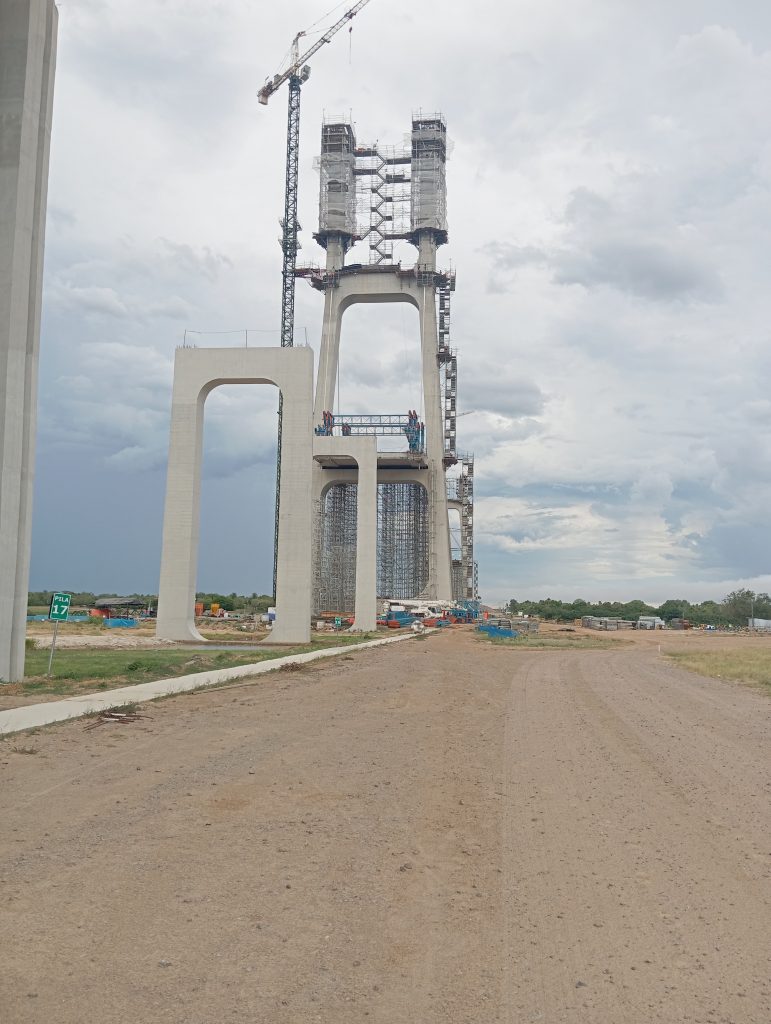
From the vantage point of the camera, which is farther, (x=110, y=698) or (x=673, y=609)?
(x=673, y=609)

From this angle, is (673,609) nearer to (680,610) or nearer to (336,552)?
(680,610)

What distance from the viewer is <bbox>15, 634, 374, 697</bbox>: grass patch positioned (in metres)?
16.4

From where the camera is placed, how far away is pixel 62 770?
841cm

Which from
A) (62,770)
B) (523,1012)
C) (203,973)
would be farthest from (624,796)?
(62,770)

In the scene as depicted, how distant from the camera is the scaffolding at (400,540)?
7975 cm

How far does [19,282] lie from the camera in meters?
18.0

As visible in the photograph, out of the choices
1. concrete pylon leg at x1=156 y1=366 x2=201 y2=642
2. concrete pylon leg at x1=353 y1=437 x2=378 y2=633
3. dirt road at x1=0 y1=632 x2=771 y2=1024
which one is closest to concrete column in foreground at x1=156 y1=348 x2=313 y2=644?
concrete pylon leg at x1=156 y1=366 x2=201 y2=642

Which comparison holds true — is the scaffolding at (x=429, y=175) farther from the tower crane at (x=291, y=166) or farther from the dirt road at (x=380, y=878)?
the dirt road at (x=380, y=878)

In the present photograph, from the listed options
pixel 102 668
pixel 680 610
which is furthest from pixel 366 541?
pixel 680 610

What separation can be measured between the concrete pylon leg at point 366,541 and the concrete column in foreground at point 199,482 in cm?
1541

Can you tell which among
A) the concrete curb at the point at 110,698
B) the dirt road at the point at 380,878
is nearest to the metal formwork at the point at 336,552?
the concrete curb at the point at 110,698

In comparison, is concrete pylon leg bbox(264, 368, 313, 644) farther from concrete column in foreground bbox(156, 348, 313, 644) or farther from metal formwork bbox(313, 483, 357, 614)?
metal formwork bbox(313, 483, 357, 614)

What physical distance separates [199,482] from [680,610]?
101636mm

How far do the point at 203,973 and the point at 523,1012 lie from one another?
5.08 ft
